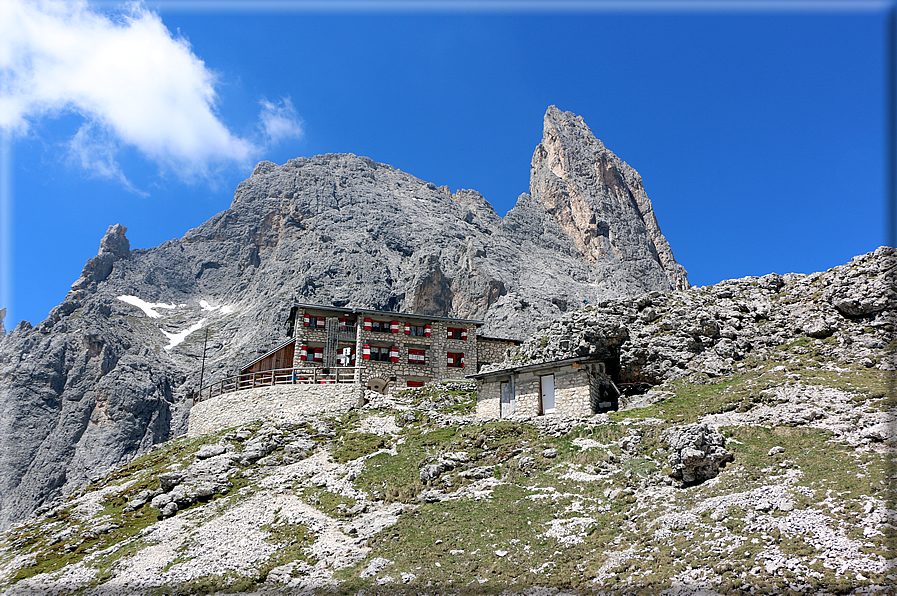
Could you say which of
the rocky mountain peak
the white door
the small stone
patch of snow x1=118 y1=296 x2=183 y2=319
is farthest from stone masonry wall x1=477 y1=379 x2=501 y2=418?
the rocky mountain peak

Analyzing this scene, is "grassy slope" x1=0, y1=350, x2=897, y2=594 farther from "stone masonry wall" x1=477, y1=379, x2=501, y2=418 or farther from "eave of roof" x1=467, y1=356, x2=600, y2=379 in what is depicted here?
"eave of roof" x1=467, y1=356, x2=600, y2=379

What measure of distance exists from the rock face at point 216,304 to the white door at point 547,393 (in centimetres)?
7952

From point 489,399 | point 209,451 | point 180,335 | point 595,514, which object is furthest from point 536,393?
point 180,335

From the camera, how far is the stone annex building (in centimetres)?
6431

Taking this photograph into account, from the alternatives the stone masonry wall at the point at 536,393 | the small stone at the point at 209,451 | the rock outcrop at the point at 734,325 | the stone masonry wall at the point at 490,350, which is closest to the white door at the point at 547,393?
the stone masonry wall at the point at 536,393

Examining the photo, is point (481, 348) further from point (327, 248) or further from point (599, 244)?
point (599, 244)

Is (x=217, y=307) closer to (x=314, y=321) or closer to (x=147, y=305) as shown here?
(x=147, y=305)

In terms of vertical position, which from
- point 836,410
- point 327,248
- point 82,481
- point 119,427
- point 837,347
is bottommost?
point 82,481

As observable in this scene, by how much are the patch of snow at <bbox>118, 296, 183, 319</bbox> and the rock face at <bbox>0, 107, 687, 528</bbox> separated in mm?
622

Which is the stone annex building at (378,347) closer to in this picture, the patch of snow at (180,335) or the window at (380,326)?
the window at (380,326)

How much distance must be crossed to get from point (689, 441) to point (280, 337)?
12984 cm

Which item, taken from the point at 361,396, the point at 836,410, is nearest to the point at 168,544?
the point at 361,396

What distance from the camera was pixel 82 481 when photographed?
113 metres

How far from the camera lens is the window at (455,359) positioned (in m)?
67.9
